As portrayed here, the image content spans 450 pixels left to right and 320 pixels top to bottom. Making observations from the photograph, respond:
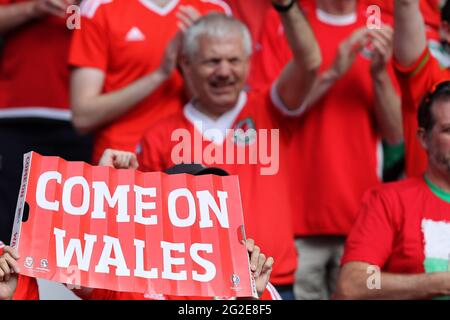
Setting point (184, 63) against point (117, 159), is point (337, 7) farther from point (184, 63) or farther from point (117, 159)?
point (117, 159)

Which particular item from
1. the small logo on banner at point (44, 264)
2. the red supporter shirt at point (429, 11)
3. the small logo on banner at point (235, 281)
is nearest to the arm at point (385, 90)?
the red supporter shirt at point (429, 11)

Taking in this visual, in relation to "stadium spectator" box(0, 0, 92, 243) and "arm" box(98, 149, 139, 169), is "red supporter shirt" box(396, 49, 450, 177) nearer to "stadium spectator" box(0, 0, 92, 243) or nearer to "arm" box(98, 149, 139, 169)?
"arm" box(98, 149, 139, 169)

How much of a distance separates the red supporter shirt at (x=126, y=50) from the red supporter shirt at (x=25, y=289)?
930mm

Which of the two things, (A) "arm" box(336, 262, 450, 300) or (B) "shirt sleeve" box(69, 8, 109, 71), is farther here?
(B) "shirt sleeve" box(69, 8, 109, 71)

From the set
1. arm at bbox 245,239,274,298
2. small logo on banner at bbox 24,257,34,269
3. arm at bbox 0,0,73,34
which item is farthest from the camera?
arm at bbox 0,0,73,34

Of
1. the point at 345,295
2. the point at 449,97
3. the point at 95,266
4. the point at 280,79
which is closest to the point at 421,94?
the point at 449,97

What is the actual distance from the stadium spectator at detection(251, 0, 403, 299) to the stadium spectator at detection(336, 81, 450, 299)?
1.44ft

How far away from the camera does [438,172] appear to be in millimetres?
3451

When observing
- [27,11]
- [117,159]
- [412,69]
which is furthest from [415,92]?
[27,11]

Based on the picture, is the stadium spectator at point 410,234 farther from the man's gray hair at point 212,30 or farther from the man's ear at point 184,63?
the man's ear at point 184,63

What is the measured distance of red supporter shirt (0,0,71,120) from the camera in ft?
13.4

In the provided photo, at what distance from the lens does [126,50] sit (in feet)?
12.8

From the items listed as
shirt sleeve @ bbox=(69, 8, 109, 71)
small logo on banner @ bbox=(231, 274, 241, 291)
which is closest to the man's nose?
shirt sleeve @ bbox=(69, 8, 109, 71)

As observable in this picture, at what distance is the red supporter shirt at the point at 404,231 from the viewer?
3320mm
